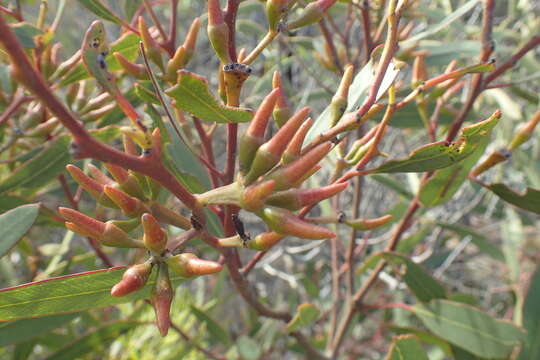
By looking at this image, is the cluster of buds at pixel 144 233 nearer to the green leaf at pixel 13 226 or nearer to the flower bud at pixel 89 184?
the flower bud at pixel 89 184

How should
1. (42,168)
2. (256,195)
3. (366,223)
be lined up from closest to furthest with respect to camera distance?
(256,195) < (366,223) < (42,168)

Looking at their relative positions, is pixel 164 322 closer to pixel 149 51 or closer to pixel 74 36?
pixel 149 51

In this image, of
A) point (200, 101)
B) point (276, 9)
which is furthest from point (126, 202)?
point (276, 9)

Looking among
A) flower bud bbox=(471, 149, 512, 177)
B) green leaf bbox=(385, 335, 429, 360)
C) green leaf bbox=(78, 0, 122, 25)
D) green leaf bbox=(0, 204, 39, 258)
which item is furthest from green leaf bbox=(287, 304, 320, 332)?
green leaf bbox=(78, 0, 122, 25)

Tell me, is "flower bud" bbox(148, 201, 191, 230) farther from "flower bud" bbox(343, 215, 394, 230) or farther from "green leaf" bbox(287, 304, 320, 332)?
"green leaf" bbox(287, 304, 320, 332)

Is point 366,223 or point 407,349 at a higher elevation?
point 366,223

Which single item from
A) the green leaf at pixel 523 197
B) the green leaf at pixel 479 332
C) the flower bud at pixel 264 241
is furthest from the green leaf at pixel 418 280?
the flower bud at pixel 264 241

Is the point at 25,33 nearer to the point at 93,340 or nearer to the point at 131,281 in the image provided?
the point at 131,281

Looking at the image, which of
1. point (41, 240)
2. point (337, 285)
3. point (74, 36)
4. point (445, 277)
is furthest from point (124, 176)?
point (74, 36)
